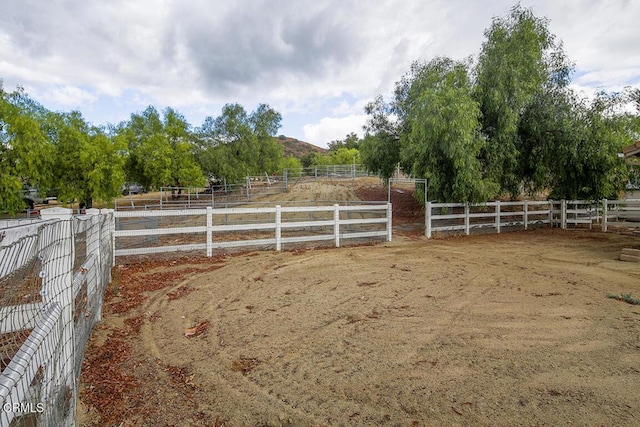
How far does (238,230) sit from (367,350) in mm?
11195

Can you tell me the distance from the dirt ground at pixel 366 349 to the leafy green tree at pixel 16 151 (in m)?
15.6

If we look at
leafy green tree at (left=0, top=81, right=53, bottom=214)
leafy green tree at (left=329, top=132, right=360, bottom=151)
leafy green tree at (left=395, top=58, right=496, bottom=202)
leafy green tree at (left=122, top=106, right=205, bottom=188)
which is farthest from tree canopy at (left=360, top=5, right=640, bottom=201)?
leafy green tree at (left=329, top=132, right=360, bottom=151)

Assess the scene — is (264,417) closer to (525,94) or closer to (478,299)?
(478,299)

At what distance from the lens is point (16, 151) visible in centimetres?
1859

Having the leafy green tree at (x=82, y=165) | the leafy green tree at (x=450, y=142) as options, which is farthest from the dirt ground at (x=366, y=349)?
the leafy green tree at (x=82, y=165)

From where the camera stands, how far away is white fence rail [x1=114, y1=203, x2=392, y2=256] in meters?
8.65

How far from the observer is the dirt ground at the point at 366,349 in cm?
275

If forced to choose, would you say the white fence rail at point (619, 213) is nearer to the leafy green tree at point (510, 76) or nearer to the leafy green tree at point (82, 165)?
the leafy green tree at point (510, 76)

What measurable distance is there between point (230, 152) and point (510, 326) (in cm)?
3248

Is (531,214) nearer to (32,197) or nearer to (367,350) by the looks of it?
(367,350)

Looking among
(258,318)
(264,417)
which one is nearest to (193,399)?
(264,417)

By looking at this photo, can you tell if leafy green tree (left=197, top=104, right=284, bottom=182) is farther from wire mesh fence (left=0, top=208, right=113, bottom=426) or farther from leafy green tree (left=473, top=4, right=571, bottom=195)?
wire mesh fence (left=0, top=208, right=113, bottom=426)

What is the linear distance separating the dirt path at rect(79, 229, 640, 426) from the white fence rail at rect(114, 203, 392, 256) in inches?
70.5

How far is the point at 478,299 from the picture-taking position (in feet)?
17.8
